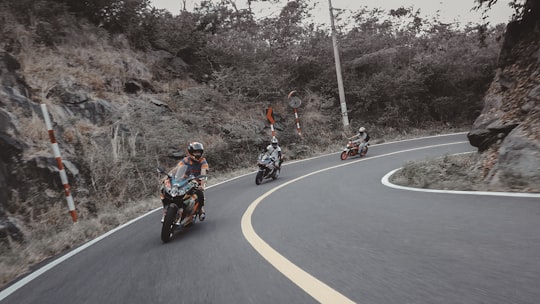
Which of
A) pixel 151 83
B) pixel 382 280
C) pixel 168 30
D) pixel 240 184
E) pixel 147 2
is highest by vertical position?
pixel 147 2

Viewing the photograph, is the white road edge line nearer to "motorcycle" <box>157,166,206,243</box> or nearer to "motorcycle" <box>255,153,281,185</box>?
"motorcycle" <box>157,166,206,243</box>

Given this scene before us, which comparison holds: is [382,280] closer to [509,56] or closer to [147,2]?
[509,56]

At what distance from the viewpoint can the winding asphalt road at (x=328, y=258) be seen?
2.31 meters

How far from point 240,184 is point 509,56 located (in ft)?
26.7

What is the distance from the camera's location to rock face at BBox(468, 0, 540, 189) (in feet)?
17.4

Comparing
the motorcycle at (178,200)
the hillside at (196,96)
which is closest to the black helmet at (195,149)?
the motorcycle at (178,200)

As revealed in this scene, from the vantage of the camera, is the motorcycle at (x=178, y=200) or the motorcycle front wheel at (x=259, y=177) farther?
the motorcycle front wheel at (x=259, y=177)

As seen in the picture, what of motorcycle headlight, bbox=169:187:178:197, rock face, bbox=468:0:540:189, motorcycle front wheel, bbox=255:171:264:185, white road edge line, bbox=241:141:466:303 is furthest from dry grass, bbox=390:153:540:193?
motorcycle headlight, bbox=169:187:178:197

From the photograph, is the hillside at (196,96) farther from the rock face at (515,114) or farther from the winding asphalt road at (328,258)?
the winding asphalt road at (328,258)

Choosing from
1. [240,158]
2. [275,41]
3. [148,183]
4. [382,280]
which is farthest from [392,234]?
[275,41]

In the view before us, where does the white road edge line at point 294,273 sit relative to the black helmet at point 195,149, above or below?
below

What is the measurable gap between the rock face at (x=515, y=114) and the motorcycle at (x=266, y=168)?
238 inches

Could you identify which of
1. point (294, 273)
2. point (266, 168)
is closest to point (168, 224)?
point (294, 273)

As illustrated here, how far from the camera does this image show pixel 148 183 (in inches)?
456
